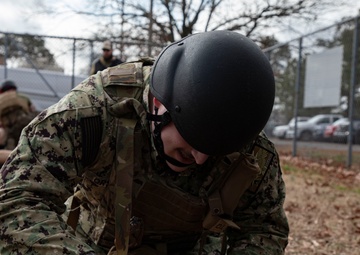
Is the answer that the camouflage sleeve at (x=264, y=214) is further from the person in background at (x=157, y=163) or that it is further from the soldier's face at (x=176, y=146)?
the soldier's face at (x=176, y=146)

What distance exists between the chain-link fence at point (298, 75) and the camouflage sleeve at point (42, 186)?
5868mm

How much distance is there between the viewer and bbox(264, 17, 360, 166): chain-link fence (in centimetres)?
695

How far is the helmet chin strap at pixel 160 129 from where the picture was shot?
5.28 feet

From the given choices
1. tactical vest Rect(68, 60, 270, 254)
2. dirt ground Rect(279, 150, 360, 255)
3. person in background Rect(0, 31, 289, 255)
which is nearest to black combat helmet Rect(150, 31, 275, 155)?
person in background Rect(0, 31, 289, 255)

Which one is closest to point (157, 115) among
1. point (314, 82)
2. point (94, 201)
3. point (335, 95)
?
point (94, 201)

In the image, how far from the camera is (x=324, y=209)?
4.73 m

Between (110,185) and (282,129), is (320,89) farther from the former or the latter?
(110,185)

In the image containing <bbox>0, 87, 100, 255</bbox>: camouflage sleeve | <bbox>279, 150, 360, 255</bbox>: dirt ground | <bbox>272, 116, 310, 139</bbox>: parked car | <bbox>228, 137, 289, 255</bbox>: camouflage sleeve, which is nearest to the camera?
<bbox>0, 87, 100, 255</bbox>: camouflage sleeve

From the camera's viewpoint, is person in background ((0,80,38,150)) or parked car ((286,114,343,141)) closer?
person in background ((0,80,38,150))

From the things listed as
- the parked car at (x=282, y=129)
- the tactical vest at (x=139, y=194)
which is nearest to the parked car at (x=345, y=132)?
the parked car at (x=282, y=129)

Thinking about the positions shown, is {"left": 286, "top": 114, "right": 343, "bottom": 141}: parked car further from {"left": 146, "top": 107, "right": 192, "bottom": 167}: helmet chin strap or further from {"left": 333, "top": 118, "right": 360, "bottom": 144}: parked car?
{"left": 146, "top": 107, "right": 192, "bottom": 167}: helmet chin strap

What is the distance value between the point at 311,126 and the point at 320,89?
0.65 meters

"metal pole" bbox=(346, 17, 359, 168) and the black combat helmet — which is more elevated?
the black combat helmet

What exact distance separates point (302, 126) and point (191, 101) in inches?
299
